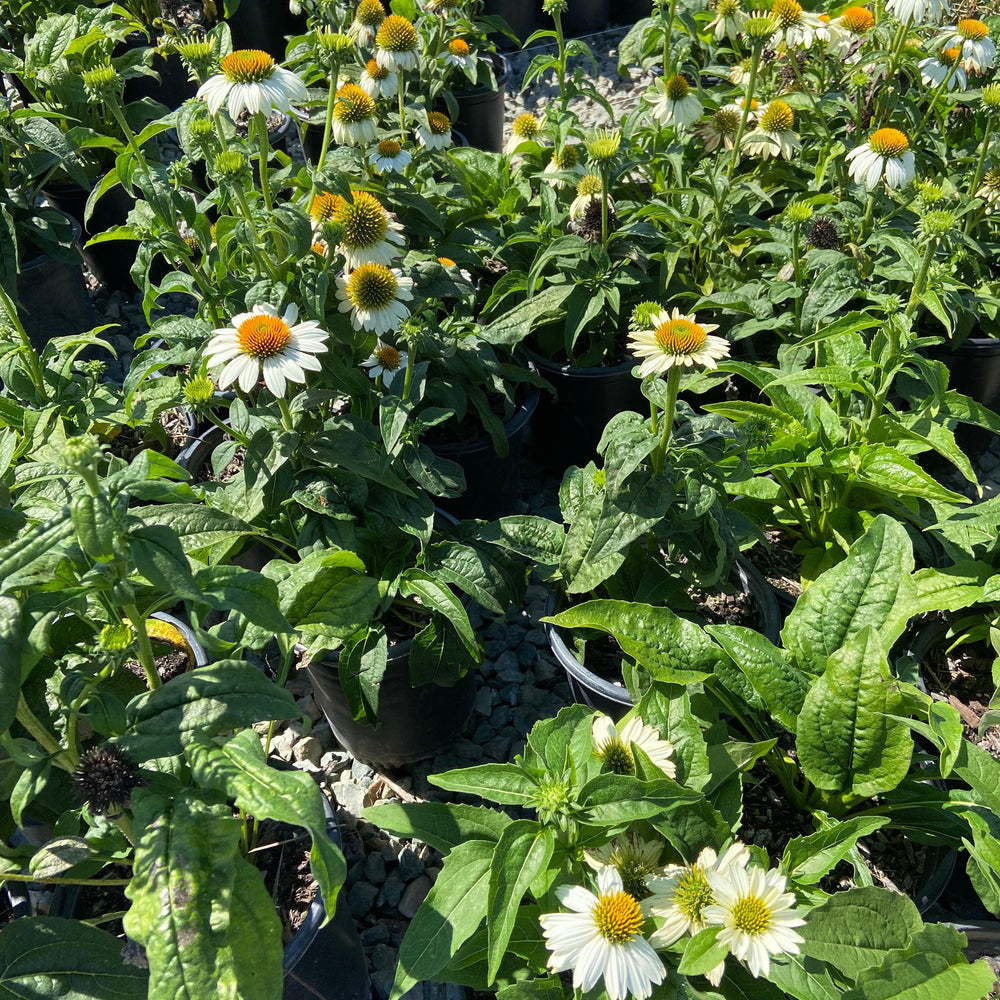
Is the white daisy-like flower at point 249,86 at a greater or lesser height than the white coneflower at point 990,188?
greater

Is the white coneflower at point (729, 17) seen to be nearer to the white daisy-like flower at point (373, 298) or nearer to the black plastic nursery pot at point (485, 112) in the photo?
the black plastic nursery pot at point (485, 112)

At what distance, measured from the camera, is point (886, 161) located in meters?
2.47

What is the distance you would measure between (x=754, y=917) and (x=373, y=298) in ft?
4.36

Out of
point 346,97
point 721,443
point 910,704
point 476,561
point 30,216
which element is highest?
point 346,97

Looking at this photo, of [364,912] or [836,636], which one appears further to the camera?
[364,912]

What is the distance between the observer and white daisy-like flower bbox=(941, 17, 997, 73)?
2.55m

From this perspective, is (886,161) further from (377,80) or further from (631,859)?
(631,859)

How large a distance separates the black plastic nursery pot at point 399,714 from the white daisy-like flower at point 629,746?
0.49 m

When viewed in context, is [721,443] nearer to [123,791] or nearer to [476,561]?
[476,561]

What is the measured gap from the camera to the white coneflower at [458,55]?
3223mm

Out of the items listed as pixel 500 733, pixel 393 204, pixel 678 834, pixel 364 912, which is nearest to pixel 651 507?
pixel 678 834

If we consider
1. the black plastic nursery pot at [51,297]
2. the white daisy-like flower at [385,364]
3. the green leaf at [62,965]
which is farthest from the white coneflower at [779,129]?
the green leaf at [62,965]

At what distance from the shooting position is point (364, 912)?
198 centimetres

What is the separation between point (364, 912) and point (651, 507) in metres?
1.12
